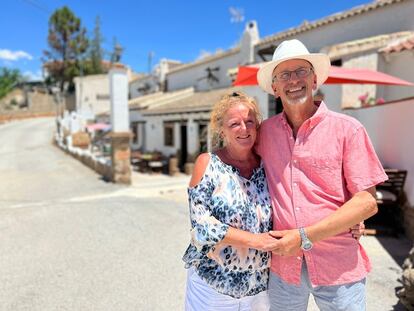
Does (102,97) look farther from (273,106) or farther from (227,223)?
(227,223)

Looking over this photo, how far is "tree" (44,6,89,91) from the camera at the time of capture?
137 ft

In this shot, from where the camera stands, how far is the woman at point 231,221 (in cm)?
165

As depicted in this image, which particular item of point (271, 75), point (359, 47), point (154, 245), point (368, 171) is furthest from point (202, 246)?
point (359, 47)

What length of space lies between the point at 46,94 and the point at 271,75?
166 ft

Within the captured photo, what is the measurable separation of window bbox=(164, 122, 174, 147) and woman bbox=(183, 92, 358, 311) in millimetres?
15520

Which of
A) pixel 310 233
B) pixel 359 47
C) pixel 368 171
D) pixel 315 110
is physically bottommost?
pixel 310 233

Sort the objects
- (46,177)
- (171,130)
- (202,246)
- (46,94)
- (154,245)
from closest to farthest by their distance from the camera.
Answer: (202,246) → (154,245) → (46,177) → (171,130) → (46,94)

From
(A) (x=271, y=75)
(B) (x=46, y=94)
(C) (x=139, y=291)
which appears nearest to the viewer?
(A) (x=271, y=75)

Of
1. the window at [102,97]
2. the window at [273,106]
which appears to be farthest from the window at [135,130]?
the window at [102,97]

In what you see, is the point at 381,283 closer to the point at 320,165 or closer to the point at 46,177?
the point at 320,165

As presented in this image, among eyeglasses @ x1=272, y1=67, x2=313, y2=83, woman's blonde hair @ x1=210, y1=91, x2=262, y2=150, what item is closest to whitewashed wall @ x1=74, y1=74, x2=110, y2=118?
woman's blonde hair @ x1=210, y1=91, x2=262, y2=150

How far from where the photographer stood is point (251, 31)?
49.9 ft

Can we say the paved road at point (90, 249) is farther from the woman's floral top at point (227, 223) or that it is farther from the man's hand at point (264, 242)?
the man's hand at point (264, 242)

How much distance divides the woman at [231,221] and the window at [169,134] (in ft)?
50.9
